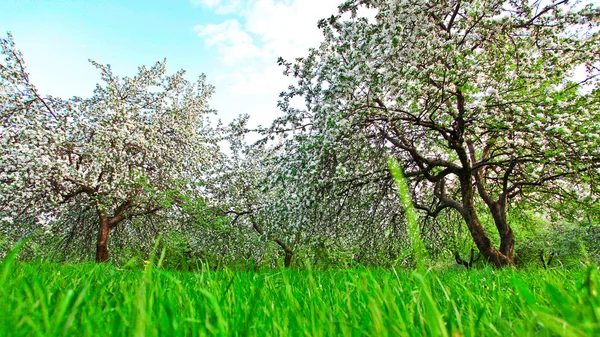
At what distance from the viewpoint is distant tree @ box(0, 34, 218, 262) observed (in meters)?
9.48

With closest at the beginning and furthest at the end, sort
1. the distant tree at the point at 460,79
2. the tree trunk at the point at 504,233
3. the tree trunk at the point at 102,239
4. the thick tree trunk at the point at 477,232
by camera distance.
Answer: the distant tree at the point at 460,79 < the thick tree trunk at the point at 477,232 < the tree trunk at the point at 504,233 < the tree trunk at the point at 102,239

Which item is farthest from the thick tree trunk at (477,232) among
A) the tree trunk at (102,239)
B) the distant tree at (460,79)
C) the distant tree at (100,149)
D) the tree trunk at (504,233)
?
the tree trunk at (102,239)

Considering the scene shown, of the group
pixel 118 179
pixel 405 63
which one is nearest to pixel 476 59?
pixel 405 63

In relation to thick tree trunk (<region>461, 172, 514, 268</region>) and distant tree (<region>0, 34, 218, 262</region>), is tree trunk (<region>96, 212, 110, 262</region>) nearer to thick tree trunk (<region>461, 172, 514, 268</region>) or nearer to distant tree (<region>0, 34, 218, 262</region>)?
distant tree (<region>0, 34, 218, 262</region>)

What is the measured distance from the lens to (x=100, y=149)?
407 inches

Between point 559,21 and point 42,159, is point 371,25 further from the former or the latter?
point 42,159

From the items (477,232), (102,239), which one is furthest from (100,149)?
(477,232)

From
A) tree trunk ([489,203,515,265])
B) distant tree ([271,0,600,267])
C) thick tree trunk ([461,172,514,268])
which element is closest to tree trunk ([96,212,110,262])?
distant tree ([271,0,600,267])

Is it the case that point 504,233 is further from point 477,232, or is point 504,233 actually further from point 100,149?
point 100,149

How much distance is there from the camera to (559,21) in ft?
22.2

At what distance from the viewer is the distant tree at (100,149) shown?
31.1ft

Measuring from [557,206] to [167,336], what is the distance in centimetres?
1347

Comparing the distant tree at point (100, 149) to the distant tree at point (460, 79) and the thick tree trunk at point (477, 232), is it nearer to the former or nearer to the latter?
the distant tree at point (460, 79)

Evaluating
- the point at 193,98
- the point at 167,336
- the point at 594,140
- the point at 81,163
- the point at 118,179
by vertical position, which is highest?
the point at 193,98
